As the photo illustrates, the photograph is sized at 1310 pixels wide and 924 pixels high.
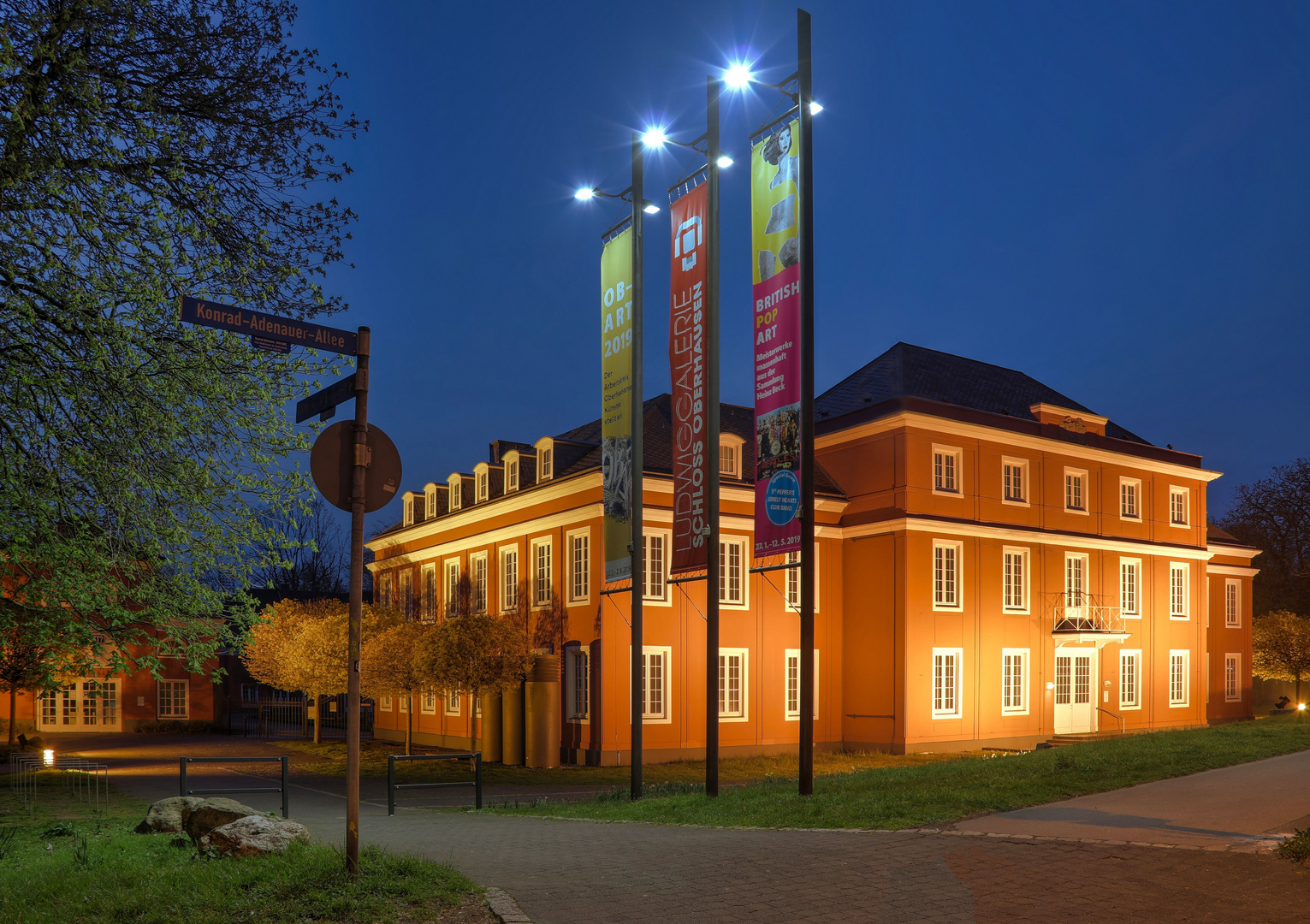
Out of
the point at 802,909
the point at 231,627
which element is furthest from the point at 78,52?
the point at 802,909

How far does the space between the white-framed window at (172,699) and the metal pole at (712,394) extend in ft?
122

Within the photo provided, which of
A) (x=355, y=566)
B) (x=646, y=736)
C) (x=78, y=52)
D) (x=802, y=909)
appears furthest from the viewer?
(x=646, y=736)

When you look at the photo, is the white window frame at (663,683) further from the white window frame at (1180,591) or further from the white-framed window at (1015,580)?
the white window frame at (1180,591)

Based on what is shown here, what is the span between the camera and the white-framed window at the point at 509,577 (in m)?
34.9

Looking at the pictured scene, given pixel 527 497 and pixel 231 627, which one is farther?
pixel 527 497

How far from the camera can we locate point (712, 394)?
1614cm

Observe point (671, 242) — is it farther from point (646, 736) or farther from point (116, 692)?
point (116, 692)

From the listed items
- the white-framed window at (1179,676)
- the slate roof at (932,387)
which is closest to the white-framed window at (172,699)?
the slate roof at (932,387)

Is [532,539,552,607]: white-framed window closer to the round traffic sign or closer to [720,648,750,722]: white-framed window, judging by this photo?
[720,648,750,722]: white-framed window

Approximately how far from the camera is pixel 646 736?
2916 cm

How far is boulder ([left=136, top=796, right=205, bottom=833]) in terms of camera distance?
42.4 ft

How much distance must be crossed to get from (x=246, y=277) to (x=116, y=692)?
40278 millimetres

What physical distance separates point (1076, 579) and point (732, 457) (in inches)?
509

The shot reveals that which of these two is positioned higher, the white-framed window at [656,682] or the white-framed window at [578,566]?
the white-framed window at [578,566]
